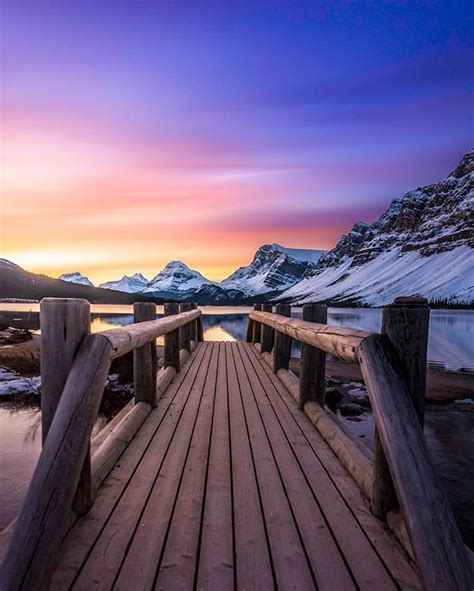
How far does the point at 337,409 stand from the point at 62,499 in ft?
30.4

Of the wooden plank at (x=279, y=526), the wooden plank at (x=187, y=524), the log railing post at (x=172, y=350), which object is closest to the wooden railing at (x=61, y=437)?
the wooden plank at (x=187, y=524)

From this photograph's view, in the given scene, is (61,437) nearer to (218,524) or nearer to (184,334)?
(218,524)

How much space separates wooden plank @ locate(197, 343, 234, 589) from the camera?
1958 millimetres

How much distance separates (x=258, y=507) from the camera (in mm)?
2602

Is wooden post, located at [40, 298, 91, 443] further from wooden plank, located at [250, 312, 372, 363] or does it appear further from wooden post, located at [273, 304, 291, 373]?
wooden post, located at [273, 304, 291, 373]

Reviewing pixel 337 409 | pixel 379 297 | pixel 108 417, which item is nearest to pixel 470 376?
pixel 337 409

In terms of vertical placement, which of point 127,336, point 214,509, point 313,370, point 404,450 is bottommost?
point 214,509

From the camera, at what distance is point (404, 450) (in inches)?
75.8

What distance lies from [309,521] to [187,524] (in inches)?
28.7

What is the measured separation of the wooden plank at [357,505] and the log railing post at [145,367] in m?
1.57

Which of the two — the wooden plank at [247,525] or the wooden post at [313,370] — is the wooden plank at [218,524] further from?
the wooden post at [313,370]

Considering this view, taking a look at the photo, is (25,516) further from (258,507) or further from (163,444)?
(163,444)

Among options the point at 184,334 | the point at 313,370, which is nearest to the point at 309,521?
the point at 313,370

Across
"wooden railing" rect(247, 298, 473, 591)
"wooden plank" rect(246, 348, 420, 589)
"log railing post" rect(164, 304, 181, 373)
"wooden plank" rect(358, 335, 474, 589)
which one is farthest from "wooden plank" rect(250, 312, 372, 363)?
"log railing post" rect(164, 304, 181, 373)
